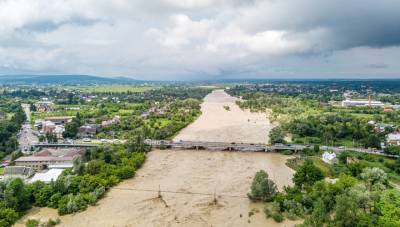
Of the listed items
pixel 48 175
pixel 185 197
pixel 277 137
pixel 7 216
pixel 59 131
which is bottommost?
pixel 185 197

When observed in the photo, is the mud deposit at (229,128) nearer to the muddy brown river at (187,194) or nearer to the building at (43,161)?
the muddy brown river at (187,194)

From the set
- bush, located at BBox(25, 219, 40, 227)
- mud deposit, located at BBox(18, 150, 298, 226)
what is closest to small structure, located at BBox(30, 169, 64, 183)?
mud deposit, located at BBox(18, 150, 298, 226)

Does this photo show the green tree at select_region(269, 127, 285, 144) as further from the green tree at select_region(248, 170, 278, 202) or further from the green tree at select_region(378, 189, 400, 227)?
the green tree at select_region(378, 189, 400, 227)

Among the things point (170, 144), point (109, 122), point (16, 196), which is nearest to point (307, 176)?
point (16, 196)

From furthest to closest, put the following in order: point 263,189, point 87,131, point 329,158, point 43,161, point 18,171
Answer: point 87,131
point 329,158
point 43,161
point 18,171
point 263,189

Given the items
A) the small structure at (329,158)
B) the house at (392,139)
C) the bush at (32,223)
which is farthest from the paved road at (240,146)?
the bush at (32,223)

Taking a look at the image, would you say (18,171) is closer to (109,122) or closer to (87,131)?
(87,131)

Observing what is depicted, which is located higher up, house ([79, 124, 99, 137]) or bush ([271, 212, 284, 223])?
house ([79, 124, 99, 137])

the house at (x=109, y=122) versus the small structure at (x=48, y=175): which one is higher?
the house at (x=109, y=122)

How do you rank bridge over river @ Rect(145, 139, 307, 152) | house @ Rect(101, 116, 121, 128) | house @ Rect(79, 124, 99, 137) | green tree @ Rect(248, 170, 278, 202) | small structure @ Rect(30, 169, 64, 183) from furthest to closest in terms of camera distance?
house @ Rect(101, 116, 121, 128) → house @ Rect(79, 124, 99, 137) → bridge over river @ Rect(145, 139, 307, 152) → small structure @ Rect(30, 169, 64, 183) → green tree @ Rect(248, 170, 278, 202)
